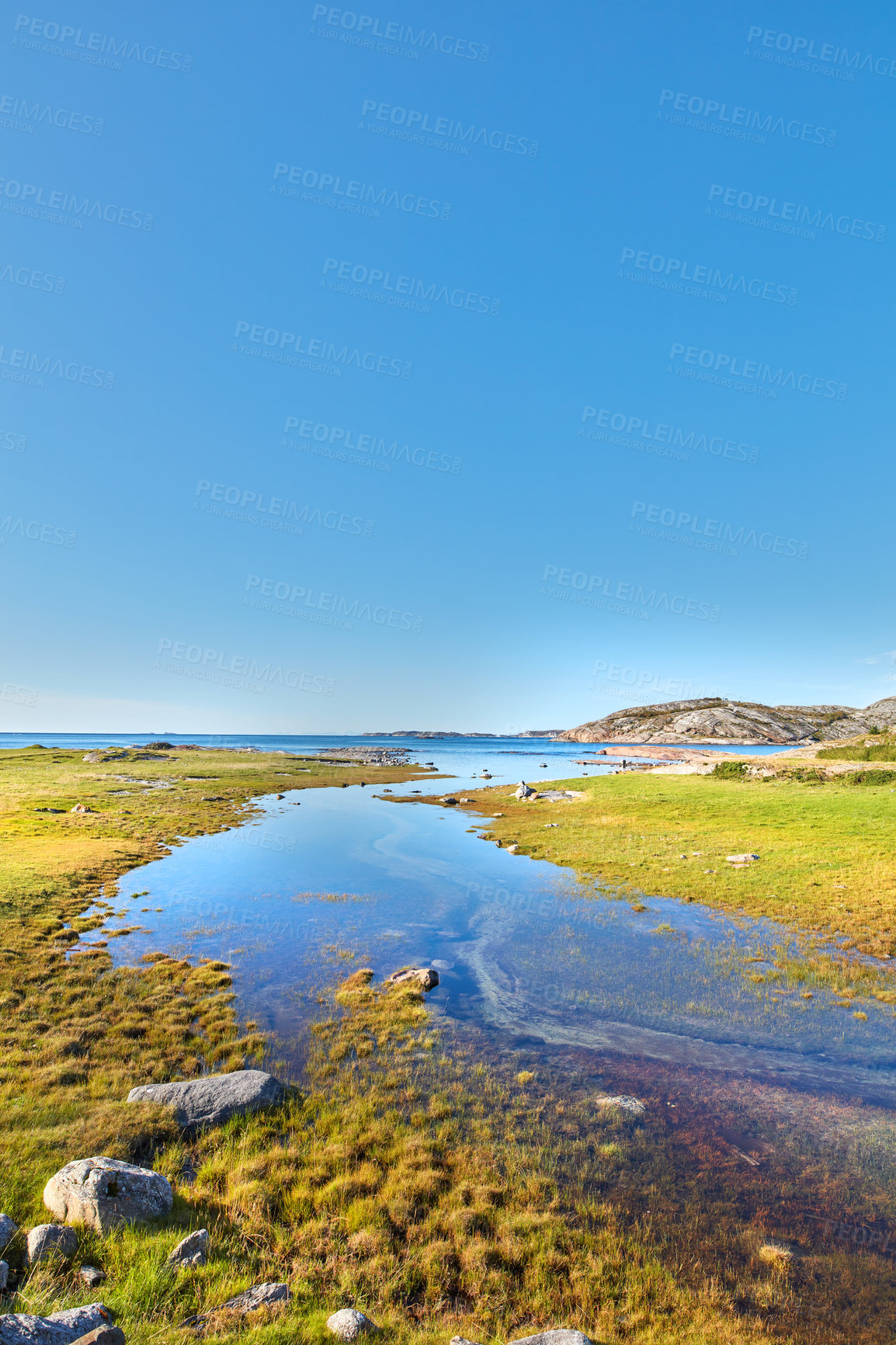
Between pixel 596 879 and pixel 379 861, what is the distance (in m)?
15.8

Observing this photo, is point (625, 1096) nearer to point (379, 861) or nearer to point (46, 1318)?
point (46, 1318)

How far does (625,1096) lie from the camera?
510 inches

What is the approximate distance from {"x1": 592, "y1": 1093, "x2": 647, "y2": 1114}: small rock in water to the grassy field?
207 mm

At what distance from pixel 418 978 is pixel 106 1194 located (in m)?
12.5

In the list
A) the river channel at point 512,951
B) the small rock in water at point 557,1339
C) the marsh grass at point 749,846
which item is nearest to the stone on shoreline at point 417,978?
the river channel at point 512,951

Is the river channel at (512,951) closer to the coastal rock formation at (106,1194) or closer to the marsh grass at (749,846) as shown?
the marsh grass at (749,846)

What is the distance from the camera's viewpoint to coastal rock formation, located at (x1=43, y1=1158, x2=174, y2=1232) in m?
8.16

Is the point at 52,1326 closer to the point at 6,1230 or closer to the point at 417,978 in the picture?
the point at 6,1230

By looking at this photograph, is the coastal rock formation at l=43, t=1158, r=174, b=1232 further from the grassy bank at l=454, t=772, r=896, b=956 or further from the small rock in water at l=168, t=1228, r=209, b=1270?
Result: the grassy bank at l=454, t=772, r=896, b=956

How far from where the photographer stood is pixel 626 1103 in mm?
12641

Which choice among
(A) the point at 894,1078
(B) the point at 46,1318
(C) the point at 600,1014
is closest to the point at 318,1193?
(B) the point at 46,1318

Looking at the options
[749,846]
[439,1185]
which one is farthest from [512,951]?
[749,846]

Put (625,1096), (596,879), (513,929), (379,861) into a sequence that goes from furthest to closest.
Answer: (379,861) → (596,879) → (513,929) → (625,1096)

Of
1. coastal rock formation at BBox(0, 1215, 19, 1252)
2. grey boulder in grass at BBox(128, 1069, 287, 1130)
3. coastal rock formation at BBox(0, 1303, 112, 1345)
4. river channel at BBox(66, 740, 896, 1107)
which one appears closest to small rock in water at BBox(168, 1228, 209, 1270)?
coastal rock formation at BBox(0, 1303, 112, 1345)
